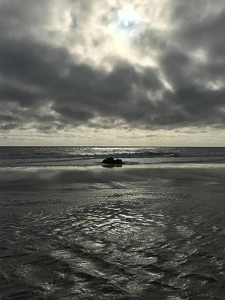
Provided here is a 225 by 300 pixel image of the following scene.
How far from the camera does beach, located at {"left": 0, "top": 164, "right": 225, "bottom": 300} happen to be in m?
3.95

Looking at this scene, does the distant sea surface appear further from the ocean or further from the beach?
the ocean

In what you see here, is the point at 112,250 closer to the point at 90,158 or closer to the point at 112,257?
the point at 112,257

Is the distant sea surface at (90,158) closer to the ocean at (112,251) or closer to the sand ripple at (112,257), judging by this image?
the ocean at (112,251)

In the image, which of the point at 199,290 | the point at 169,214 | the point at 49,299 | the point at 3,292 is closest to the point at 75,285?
the point at 49,299

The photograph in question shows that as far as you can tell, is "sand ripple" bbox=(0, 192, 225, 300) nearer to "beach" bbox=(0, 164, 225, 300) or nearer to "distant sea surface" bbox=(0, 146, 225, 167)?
"beach" bbox=(0, 164, 225, 300)

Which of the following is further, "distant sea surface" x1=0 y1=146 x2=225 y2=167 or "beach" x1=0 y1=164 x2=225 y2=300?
"distant sea surface" x1=0 y1=146 x2=225 y2=167

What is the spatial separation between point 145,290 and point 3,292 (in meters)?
2.16

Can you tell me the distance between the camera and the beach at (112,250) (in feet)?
13.0

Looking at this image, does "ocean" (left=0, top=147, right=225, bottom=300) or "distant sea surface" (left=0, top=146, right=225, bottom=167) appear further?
"distant sea surface" (left=0, top=146, right=225, bottom=167)

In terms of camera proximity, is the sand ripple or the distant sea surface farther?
the distant sea surface

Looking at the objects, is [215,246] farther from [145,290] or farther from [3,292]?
[3,292]

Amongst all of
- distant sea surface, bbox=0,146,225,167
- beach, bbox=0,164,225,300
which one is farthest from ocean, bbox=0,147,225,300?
distant sea surface, bbox=0,146,225,167

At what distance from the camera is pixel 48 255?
521 centimetres

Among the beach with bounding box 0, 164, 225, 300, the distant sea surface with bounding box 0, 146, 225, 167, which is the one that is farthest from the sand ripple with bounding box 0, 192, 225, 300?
the distant sea surface with bounding box 0, 146, 225, 167
